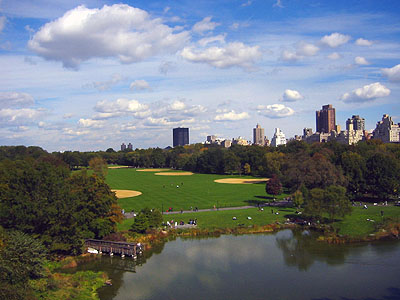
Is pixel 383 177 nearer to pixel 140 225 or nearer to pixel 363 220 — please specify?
pixel 363 220

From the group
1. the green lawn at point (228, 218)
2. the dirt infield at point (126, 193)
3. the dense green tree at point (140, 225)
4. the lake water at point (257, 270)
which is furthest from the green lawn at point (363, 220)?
the dirt infield at point (126, 193)

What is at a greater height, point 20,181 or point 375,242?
point 20,181

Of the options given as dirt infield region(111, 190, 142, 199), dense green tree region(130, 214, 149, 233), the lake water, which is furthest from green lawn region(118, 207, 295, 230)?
dirt infield region(111, 190, 142, 199)

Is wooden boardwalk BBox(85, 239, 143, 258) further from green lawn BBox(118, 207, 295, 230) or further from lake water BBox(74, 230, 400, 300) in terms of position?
green lawn BBox(118, 207, 295, 230)

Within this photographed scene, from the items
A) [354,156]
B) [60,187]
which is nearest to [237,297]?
[60,187]

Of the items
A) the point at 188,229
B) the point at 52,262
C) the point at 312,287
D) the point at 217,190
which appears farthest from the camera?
the point at 217,190

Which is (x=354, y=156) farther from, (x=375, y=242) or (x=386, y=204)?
(x=375, y=242)
